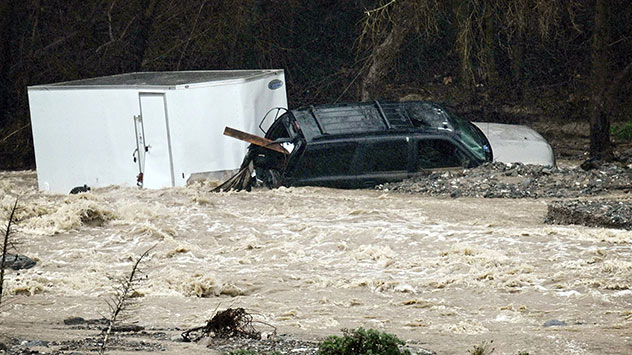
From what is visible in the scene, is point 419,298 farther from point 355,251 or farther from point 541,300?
point 355,251

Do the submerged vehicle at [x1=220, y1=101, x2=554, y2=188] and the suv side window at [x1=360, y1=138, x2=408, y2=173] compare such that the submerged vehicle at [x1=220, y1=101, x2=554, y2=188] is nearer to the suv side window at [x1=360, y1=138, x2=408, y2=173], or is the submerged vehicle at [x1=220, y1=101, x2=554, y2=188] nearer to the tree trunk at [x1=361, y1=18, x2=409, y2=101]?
the suv side window at [x1=360, y1=138, x2=408, y2=173]

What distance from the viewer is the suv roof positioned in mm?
16562

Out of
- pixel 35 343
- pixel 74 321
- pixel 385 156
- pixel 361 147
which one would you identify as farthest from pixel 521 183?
pixel 35 343

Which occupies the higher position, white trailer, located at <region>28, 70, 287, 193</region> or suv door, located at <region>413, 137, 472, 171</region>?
white trailer, located at <region>28, 70, 287, 193</region>

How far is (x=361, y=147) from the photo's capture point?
16.4m

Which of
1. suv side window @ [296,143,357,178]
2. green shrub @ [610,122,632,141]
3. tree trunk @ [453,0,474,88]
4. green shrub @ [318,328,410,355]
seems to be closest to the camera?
green shrub @ [318,328,410,355]

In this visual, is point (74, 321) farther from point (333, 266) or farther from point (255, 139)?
point (255, 139)

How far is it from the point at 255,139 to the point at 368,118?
79.6 inches

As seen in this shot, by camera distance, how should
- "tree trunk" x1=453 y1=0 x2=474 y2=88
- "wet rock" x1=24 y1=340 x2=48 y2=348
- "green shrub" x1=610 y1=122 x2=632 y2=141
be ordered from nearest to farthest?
"wet rock" x1=24 y1=340 x2=48 y2=348 < "tree trunk" x1=453 y1=0 x2=474 y2=88 < "green shrub" x1=610 y1=122 x2=632 y2=141

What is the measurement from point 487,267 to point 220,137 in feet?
23.2

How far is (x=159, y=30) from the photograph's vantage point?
2575 cm

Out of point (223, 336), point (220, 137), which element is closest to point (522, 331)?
point (223, 336)

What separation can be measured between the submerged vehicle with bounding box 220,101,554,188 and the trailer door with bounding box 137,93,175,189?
139 cm

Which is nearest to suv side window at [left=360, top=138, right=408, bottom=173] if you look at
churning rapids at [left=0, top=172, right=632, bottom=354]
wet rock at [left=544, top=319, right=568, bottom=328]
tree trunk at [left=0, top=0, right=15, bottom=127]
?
churning rapids at [left=0, top=172, right=632, bottom=354]
